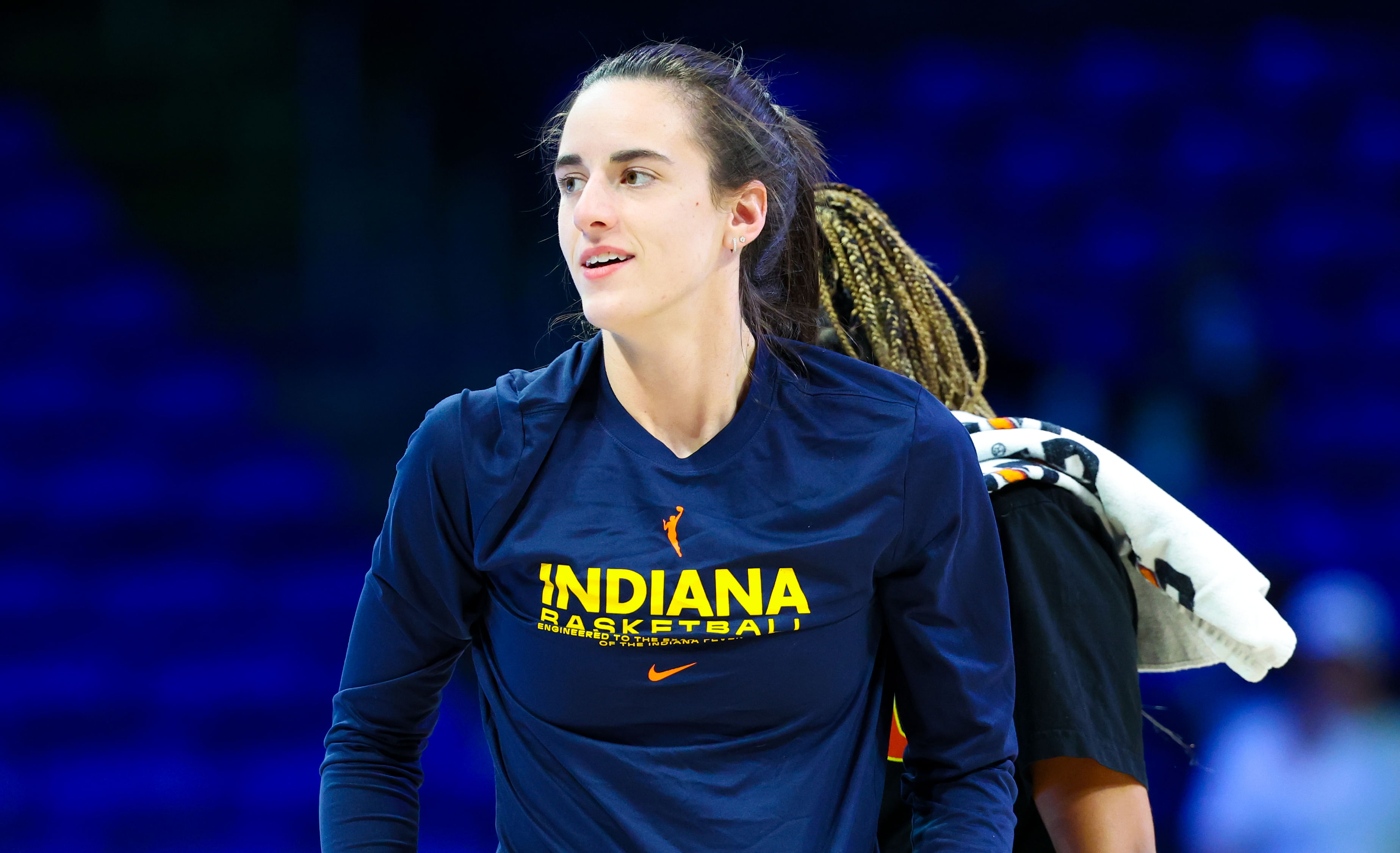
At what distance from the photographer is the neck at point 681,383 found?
1099mm

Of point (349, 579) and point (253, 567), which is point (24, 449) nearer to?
point (253, 567)

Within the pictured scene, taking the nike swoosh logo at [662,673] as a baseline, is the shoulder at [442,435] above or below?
above

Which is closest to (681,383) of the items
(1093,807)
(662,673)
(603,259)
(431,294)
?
(603,259)

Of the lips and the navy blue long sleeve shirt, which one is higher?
the lips

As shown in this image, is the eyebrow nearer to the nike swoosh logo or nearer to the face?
the face

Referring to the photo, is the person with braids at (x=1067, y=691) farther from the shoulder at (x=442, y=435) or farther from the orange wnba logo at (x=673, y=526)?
the shoulder at (x=442, y=435)

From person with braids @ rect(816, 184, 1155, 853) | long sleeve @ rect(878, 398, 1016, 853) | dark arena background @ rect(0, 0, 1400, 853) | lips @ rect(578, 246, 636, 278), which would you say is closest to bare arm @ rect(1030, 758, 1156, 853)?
person with braids @ rect(816, 184, 1155, 853)

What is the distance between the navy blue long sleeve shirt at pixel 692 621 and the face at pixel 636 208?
0.35ft

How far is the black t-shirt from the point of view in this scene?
1.18 meters

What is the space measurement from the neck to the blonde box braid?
0.39 metres

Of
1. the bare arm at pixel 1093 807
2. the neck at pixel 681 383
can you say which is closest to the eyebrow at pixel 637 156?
the neck at pixel 681 383

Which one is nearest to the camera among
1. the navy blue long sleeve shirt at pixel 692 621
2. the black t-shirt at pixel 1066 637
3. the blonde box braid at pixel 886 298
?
the navy blue long sleeve shirt at pixel 692 621

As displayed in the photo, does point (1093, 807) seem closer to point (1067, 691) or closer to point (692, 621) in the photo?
point (1067, 691)

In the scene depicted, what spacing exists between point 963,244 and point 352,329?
1624 millimetres
